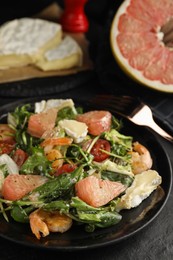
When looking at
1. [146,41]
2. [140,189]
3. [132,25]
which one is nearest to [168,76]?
[146,41]

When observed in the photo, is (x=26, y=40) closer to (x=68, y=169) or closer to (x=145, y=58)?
(x=145, y=58)

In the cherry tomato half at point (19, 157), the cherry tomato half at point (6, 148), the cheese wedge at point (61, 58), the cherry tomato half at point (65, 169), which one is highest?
the cherry tomato half at point (65, 169)

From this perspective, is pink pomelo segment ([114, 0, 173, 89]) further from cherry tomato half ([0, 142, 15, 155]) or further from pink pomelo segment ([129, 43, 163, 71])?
cherry tomato half ([0, 142, 15, 155])

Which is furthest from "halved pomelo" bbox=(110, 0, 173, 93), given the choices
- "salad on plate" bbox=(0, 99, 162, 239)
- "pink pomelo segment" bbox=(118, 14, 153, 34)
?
"salad on plate" bbox=(0, 99, 162, 239)

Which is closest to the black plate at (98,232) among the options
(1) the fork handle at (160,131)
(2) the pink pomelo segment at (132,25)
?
(1) the fork handle at (160,131)

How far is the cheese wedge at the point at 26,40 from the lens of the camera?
3.27 meters

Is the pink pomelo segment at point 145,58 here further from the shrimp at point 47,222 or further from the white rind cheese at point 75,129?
the shrimp at point 47,222

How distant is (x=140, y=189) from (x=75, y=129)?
0.45m

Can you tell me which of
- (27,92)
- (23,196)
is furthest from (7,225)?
(27,92)

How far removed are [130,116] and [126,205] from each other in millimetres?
753

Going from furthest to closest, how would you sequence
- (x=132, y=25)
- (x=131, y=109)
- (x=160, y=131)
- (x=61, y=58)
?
1. (x=61, y=58)
2. (x=132, y=25)
3. (x=131, y=109)
4. (x=160, y=131)

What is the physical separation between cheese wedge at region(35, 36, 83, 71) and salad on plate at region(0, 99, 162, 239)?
737 millimetres

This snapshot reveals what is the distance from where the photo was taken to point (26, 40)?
3.41 m

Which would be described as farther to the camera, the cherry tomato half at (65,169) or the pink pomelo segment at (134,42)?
the pink pomelo segment at (134,42)
